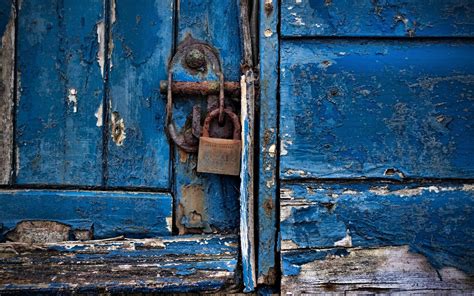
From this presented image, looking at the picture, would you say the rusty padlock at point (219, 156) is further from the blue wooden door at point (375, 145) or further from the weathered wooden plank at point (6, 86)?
the weathered wooden plank at point (6, 86)

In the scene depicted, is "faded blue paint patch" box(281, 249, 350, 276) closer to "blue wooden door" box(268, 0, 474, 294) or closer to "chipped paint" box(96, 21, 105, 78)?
"blue wooden door" box(268, 0, 474, 294)

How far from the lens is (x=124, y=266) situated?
1147 mm

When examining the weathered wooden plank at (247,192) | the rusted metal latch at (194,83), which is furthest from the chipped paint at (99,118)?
the weathered wooden plank at (247,192)

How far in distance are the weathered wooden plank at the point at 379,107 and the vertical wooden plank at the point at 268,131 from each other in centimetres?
3

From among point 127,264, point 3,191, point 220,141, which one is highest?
point 220,141

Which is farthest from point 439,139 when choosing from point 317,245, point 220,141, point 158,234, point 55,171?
point 55,171

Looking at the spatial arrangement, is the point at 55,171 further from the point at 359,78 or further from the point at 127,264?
the point at 359,78

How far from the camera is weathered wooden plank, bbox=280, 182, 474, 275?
1147 millimetres

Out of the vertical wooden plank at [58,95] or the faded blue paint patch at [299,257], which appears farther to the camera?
the vertical wooden plank at [58,95]

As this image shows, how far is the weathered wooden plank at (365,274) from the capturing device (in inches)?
45.1

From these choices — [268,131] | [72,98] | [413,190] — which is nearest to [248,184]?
[268,131]

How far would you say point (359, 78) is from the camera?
116 cm

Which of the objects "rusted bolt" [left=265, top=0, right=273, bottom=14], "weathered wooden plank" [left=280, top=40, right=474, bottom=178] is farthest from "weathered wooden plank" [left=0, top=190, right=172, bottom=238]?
"rusted bolt" [left=265, top=0, right=273, bottom=14]

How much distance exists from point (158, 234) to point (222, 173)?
0.73 ft
